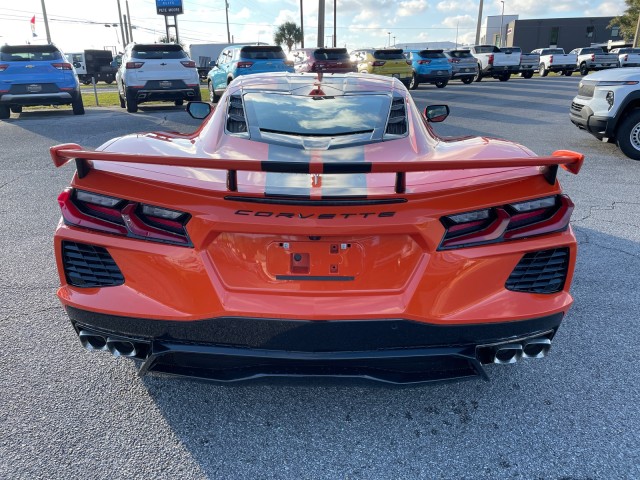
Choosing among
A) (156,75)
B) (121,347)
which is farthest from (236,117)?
(156,75)

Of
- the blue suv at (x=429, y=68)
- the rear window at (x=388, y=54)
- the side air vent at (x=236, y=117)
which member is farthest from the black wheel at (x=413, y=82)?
the side air vent at (x=236, y=117)

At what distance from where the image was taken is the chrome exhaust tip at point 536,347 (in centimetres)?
215

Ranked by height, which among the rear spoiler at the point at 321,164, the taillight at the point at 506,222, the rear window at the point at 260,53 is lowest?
the taillight at the point at 506,222

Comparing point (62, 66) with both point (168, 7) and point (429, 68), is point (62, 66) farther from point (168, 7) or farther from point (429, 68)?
point (168, 7)

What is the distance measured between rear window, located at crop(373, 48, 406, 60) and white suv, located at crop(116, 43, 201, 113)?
9593 millimetres

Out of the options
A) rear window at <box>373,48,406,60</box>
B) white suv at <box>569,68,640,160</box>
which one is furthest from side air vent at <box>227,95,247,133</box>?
rear window at <box>373,48,406,60</box>

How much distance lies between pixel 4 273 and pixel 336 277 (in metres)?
3.15

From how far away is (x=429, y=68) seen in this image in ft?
72.6

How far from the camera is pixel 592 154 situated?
849cm

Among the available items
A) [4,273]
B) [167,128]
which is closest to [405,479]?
[4,273]

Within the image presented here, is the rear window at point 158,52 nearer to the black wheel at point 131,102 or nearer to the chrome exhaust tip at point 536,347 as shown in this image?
the black wheel at point 131,102

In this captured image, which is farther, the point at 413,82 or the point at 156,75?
the point at 413,82

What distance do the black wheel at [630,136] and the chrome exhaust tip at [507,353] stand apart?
7.13 meters

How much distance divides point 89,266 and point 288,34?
77824mm
